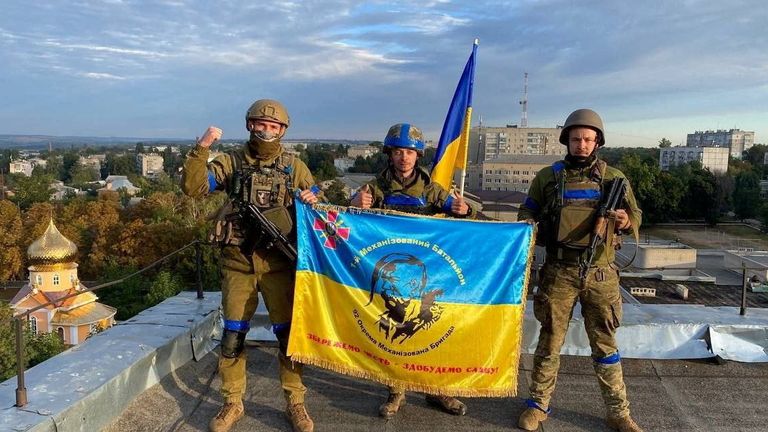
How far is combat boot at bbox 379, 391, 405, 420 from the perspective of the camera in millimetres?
4664

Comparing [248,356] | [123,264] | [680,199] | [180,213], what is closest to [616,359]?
[248,356]

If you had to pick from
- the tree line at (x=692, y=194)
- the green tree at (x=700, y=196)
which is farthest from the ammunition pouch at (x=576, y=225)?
the green tree at (x=700, y=196)

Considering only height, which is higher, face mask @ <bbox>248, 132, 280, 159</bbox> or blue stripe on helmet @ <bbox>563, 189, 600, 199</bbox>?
face mask @ <bbox>248, 132, 280, 159</bbox>

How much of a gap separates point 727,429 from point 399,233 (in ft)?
10.4

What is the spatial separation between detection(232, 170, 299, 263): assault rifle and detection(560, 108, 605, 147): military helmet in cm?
→ 248

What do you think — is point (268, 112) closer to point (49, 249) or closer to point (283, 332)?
point (283, 332)

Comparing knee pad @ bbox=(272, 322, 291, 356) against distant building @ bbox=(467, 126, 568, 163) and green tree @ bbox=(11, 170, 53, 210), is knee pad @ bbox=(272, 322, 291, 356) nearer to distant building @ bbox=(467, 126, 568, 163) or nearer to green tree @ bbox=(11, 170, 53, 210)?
green tree @ bbox=(11, 170, 53, 210)

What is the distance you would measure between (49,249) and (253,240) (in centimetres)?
2991

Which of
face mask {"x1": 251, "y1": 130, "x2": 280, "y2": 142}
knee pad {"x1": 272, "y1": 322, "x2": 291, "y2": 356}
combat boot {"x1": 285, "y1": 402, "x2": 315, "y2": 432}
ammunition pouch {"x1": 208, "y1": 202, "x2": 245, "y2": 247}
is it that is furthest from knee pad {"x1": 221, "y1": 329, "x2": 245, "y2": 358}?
face mask {"x1": 251, "y1": 130, "x2": 280, "y2": 142}

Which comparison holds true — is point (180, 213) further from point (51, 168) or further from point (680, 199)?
point (51, 168)

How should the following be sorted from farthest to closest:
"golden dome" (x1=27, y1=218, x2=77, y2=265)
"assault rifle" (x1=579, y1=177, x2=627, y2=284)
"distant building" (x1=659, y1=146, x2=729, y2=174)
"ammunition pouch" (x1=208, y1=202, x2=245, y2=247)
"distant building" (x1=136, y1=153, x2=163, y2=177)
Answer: "distant building" (x1=136, y1=153, x2=163, y2=177), "distant building" (x1=659, y1=146, x2=729, y2=174), "golden dome" (x1=27, y1=218, x2=77, y2=265), "ammunition pouch" (x1=208, y1=202, x2=245, y2=247), "assault rifle" (x1=579, y1=177, x2=627, y2=284)

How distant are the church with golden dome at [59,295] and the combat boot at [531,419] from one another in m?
28.7

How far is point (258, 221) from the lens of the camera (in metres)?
4.47

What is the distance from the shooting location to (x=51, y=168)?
14512cm
